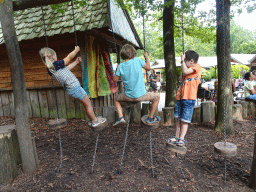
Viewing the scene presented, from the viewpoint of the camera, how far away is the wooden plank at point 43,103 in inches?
259

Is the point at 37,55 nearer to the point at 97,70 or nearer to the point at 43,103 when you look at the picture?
the point at 43,103

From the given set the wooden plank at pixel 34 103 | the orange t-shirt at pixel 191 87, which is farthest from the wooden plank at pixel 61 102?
the orange t-shirt at pixel 191 87

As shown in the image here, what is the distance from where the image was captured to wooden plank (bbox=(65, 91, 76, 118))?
6.38 meters

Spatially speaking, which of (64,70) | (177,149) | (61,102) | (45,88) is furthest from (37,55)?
(177,149)

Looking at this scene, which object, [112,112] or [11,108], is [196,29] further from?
[11,108]

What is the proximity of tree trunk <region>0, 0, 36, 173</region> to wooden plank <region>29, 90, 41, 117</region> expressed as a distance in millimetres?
4065

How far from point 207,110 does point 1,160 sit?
5115mm

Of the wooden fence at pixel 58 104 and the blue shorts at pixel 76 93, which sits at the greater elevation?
the blue shorts at pixel 76 93

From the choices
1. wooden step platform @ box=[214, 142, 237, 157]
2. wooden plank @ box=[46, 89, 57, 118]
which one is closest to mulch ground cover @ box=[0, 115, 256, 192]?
wooden step platform @ box=[214, 142, 237, 157]

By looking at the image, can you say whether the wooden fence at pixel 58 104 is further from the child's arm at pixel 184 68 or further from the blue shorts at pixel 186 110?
the child's arm at pixel 184 68

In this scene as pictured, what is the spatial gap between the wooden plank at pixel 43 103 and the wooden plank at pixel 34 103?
0.46 feet

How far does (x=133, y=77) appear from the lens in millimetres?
3010

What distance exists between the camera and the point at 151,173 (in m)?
3.02

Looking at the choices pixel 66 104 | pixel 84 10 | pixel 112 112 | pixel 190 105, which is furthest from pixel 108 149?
pixel 84 10
